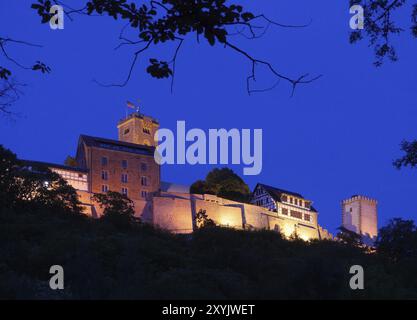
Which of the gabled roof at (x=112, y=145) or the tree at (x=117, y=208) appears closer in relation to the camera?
the tree at (x=117, y=208)

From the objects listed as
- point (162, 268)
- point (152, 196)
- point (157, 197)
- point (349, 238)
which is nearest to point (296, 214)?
point (349, 238)

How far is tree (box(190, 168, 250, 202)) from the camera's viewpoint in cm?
7375

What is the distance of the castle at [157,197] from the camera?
6425 centimetres

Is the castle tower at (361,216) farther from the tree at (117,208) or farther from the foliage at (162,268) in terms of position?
the tree at (117,208)

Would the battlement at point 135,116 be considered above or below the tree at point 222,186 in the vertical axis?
above

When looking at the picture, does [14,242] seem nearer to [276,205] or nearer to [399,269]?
[399,269]

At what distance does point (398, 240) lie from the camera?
2130 inches

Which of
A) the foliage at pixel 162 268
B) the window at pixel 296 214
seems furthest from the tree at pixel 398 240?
the window at pixel 296 214

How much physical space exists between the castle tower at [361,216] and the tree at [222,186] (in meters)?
20.8

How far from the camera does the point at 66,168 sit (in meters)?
62.8

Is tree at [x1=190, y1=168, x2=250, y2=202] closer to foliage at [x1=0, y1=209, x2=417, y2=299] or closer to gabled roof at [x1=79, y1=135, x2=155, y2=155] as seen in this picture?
gabled roof at [x1=79, y1=135, x2=155, y2=155]

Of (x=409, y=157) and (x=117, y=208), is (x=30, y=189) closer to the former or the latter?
(x=117, y=208)
